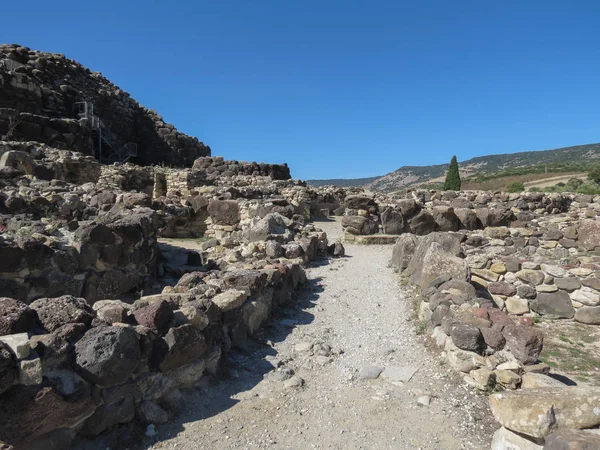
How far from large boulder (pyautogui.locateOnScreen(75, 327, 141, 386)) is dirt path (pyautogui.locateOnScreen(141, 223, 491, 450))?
61cm

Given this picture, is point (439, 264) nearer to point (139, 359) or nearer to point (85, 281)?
point (139, 359)

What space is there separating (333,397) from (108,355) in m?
2.19

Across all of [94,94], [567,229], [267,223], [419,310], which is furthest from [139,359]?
[94,94]

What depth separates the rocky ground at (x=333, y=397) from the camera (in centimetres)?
358

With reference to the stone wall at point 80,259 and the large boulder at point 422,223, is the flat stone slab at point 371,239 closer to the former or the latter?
the large boulder at point 422,223

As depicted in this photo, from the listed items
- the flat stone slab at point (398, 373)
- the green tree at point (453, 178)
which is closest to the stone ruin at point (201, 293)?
the flat stone slab at point (398, 373)

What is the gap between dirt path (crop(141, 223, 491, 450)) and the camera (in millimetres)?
3584

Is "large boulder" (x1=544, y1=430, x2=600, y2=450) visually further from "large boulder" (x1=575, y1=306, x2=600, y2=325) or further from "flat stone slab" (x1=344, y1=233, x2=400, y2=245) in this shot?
"flat stone slab" (x1=344, y1=233, x2=400, y2=245)

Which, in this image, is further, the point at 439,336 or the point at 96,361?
the point at 439,336

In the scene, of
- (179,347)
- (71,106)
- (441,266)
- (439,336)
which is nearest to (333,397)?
(179,347)

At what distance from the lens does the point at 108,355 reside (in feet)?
11.0

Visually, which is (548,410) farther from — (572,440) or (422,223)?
(422,223)

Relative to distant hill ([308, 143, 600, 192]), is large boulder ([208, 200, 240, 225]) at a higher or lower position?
lower

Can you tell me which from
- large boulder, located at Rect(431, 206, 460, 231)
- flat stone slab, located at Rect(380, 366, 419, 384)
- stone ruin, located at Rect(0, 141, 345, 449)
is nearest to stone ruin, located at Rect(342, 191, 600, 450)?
large boulder, located at Rect(431, 206, 460, 231)
